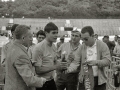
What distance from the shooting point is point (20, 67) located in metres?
2.93

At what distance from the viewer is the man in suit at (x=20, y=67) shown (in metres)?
2.94

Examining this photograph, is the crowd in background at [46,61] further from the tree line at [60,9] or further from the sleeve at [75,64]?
the tree line at [60,9]

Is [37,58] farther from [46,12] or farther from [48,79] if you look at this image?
[46,12]

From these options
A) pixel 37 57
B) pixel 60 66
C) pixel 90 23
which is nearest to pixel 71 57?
pixel 60 66

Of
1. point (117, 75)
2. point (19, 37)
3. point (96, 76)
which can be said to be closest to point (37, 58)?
point (19, 37)

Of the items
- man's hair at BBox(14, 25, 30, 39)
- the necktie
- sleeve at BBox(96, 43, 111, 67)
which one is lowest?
the necktie

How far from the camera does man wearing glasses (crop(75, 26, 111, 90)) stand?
3.94 meters

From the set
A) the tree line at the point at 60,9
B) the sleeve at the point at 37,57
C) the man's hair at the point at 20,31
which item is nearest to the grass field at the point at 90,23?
the tree line at the point at 60,9

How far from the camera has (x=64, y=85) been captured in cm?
516

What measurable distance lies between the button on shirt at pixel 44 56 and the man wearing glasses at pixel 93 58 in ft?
1.76

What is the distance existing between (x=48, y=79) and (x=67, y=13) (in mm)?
40598

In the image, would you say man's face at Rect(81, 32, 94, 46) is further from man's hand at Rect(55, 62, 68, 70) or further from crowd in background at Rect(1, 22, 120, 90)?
man's hand at Rect(55, 62, 68, 70)

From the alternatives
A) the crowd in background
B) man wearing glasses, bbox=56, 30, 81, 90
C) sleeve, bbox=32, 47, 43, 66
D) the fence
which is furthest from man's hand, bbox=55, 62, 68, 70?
the fence

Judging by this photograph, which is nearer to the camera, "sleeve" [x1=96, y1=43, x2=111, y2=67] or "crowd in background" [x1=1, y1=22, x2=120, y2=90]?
"crowd in background" [x1=1, y1=22, x2=120, y2=90]
